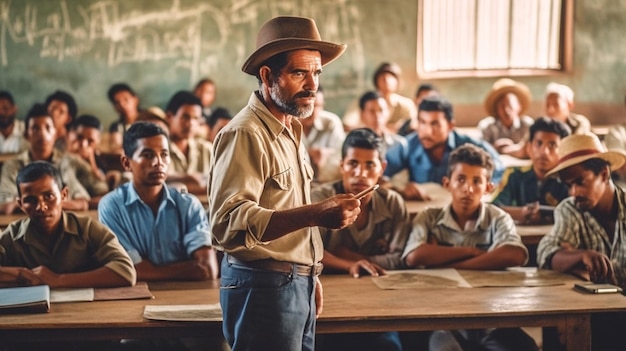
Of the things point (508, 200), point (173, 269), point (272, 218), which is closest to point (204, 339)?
point (173, 269)

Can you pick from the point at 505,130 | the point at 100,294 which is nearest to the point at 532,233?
the point at 100,294

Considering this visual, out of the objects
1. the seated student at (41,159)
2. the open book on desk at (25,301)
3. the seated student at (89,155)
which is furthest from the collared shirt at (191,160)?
the open book on desk at (25,301)

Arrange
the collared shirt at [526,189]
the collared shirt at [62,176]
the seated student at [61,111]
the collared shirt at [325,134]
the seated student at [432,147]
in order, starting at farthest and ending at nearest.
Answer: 1. the seated student at [61,111]
2. the collared shirt at [325,134]
3. the seated student at [432,147]
4. the collared shirt at [62,176]
5. the collared shirt at [526,189]

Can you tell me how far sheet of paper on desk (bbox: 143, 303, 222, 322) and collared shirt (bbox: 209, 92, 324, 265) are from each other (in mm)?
515

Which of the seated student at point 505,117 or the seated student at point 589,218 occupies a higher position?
the seated student at point 505,117

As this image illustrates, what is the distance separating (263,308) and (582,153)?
1.91 m

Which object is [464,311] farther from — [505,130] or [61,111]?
[61,111]

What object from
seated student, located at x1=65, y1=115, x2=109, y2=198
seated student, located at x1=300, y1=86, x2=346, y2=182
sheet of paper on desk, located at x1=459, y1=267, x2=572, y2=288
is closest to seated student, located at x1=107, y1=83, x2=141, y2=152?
seated student, located at x1=65, y1=115, x2=109, y2=198

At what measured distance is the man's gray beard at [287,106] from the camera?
284cm

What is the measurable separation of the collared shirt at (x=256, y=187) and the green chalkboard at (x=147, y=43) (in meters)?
6.35

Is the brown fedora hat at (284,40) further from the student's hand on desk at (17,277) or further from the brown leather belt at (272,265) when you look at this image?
the student's hand on desk at (17,277)

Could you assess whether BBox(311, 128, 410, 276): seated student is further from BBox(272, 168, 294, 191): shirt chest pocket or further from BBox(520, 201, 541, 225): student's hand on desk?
BBox(272, 168, 294, 191): shirt chest pocket

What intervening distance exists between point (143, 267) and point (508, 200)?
2243mm

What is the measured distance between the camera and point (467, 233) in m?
4.20
